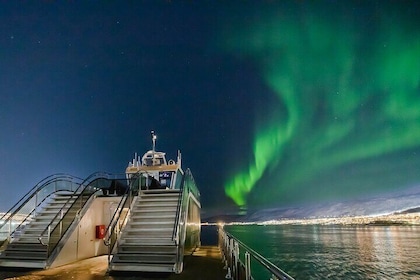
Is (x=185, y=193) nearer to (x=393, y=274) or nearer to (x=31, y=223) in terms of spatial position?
(x=31, y=223)

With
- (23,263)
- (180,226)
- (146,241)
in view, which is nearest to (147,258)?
(146,241)

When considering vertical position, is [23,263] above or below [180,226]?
below

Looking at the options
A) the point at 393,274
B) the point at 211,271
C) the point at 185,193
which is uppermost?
the point at 185,193

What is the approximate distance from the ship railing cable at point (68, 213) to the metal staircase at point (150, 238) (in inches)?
82.8

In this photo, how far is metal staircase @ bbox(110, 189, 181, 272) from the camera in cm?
724

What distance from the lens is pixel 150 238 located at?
7.90 meters

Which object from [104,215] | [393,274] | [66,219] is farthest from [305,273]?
[66,219]

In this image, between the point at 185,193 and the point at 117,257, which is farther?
the point at 185,193

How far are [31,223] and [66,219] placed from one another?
1.43m

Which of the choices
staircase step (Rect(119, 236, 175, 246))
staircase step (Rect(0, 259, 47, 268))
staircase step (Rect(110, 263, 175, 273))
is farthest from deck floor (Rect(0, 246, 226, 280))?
staircase step (Rect(119, 236, 175, 246))

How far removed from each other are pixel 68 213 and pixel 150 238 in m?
3.43

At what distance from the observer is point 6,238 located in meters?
9.47

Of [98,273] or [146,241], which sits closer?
[98,273]

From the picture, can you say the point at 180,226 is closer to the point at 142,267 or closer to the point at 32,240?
the point at 142,267
